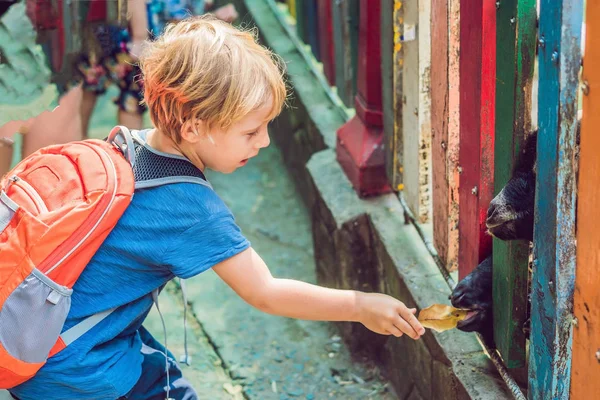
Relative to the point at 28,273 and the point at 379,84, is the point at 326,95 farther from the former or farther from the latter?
the point at 28,273

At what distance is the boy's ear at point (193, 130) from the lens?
2324 millimetres

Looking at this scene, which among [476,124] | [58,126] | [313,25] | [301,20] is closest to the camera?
[476,124]

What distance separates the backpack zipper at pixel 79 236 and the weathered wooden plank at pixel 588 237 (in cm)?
109

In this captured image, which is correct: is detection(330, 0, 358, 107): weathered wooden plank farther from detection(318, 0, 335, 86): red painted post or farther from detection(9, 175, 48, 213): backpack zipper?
detection(9, 175, 48, 213): backpack zipper

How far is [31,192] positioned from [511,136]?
1.21m

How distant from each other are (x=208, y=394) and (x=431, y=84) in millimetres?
1486

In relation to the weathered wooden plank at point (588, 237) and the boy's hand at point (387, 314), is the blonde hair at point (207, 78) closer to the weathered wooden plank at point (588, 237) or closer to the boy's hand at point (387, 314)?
the boy's hand at point (387, 314)

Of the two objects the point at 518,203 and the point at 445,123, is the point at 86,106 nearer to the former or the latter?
the point at 445,123

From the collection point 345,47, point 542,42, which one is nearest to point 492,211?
point 542,42

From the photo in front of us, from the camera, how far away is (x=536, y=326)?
240 cm

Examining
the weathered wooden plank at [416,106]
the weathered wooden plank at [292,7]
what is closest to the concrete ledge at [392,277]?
the weathered wooden plank at [416,106]

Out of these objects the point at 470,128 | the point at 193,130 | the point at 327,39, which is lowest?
the point at 327,39

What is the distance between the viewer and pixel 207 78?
2281 millimetres

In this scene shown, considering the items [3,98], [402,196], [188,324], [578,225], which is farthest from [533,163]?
[3,98]
